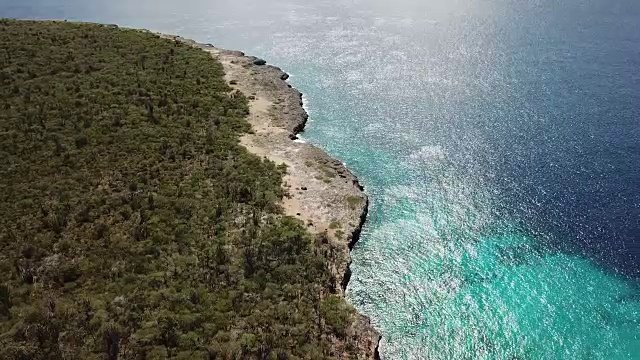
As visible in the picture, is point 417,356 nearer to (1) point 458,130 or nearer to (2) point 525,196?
(2) point 525,196

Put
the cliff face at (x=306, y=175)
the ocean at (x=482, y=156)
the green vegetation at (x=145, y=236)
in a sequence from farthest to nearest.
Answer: the cliff face at (x=306, y=175) → the ocean at (x=482, y=156) → the green vegetation at (x=145, y=236)

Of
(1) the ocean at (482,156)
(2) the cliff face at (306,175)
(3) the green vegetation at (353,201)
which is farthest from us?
(3) the green vegetation at (353,201)

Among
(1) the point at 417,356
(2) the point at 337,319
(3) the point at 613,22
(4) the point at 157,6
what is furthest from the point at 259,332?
(4) the point at 157,6

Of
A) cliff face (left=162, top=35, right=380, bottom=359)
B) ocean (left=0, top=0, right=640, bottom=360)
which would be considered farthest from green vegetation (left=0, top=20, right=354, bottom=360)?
ocean (left=0, top=0, right=640, bottom=360)

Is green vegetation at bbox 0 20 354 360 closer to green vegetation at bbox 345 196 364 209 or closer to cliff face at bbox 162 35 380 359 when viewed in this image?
cliff face at bbox 162 35 380 359

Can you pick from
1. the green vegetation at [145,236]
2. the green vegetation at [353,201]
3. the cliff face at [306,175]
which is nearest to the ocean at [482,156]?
the cliff face at [306,175]

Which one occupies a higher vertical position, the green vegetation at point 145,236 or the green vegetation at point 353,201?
the green vegetation at point 145,236

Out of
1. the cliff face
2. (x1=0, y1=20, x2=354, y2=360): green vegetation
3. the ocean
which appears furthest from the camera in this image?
the cliff face

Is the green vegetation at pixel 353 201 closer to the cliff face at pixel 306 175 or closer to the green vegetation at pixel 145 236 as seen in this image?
the cliff face at pixel 306 175
